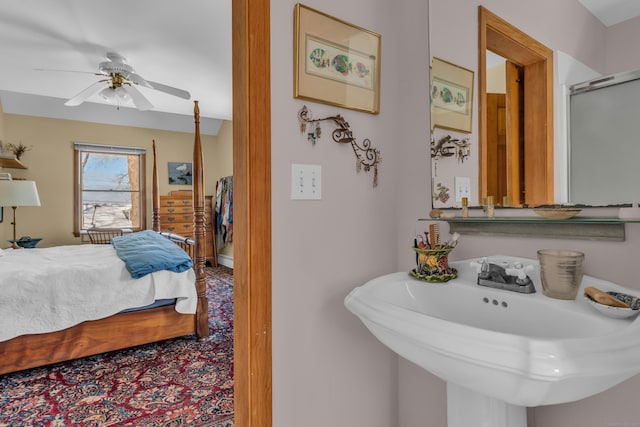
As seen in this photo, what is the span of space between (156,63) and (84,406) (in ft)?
9.43

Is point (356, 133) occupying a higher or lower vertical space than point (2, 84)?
lower

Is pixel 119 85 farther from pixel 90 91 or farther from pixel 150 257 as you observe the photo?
pixel 150 257

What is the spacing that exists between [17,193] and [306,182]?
4127 mm

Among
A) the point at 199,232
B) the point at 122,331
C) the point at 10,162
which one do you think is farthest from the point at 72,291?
the point at 10,162

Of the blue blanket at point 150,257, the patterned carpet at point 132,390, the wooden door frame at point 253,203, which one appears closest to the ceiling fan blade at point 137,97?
the blue blanket at point 150,257

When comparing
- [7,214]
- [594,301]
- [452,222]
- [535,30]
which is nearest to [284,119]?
[452,222]

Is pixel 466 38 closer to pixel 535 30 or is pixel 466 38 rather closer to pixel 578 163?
pixel 535 30

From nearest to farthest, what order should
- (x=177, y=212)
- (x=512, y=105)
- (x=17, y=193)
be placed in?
(x=512, y=105), (x=17, y=193), (x=177, y=212)

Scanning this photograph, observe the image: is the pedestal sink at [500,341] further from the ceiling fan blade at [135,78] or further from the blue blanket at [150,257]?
the ceiling fan blade at [135,78]

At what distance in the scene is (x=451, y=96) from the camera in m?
1.24

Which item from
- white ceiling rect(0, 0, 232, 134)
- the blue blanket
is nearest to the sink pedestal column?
the blue blanket

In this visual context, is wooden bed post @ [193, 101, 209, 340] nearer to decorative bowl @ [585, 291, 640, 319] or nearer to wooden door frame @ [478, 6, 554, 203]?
wooden door frame @ [478, 6, 554, 203]

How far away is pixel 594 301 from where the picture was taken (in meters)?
0.76

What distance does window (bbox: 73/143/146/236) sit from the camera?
4945 millimetres
